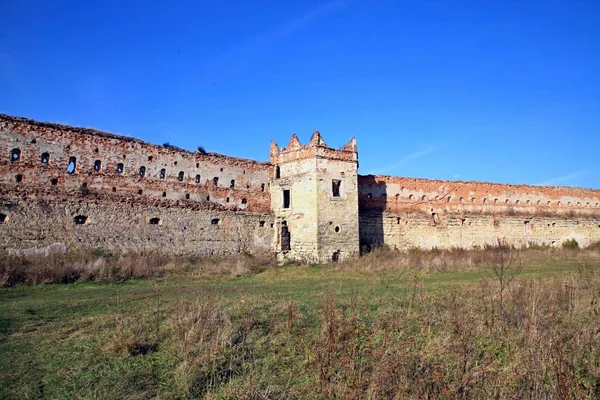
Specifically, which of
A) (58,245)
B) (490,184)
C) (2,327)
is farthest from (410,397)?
(490,184)

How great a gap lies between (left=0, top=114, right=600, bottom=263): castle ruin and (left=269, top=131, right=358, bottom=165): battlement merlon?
0.05m

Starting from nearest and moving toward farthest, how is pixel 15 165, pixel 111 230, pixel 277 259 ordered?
pixel 15 165 < pixel 111 230 < pixel 277 259

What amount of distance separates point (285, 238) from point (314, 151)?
422 centimetres

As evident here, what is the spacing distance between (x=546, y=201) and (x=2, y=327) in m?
31.6

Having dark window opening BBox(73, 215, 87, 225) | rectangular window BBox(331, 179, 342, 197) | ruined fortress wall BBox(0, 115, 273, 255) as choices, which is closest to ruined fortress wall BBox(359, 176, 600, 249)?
rectangular window BBox(331, 179, 342, 197)

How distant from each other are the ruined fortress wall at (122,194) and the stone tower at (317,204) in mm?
1065

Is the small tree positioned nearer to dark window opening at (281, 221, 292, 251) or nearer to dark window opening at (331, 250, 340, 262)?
dark window opening at (331, 250, 340, 262)

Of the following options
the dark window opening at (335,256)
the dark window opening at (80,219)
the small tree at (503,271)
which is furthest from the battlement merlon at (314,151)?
the dark window opening at (80,219)

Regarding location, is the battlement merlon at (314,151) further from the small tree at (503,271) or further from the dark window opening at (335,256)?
the small tree at (503,271)

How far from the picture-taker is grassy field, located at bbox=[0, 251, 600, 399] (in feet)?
15.9

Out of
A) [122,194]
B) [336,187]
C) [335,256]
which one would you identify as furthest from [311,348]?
[336,187]

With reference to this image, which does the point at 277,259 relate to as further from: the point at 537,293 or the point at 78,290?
the point at 537,293

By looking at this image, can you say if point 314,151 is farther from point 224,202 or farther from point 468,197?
point 468,197

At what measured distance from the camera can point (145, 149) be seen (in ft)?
61.8
